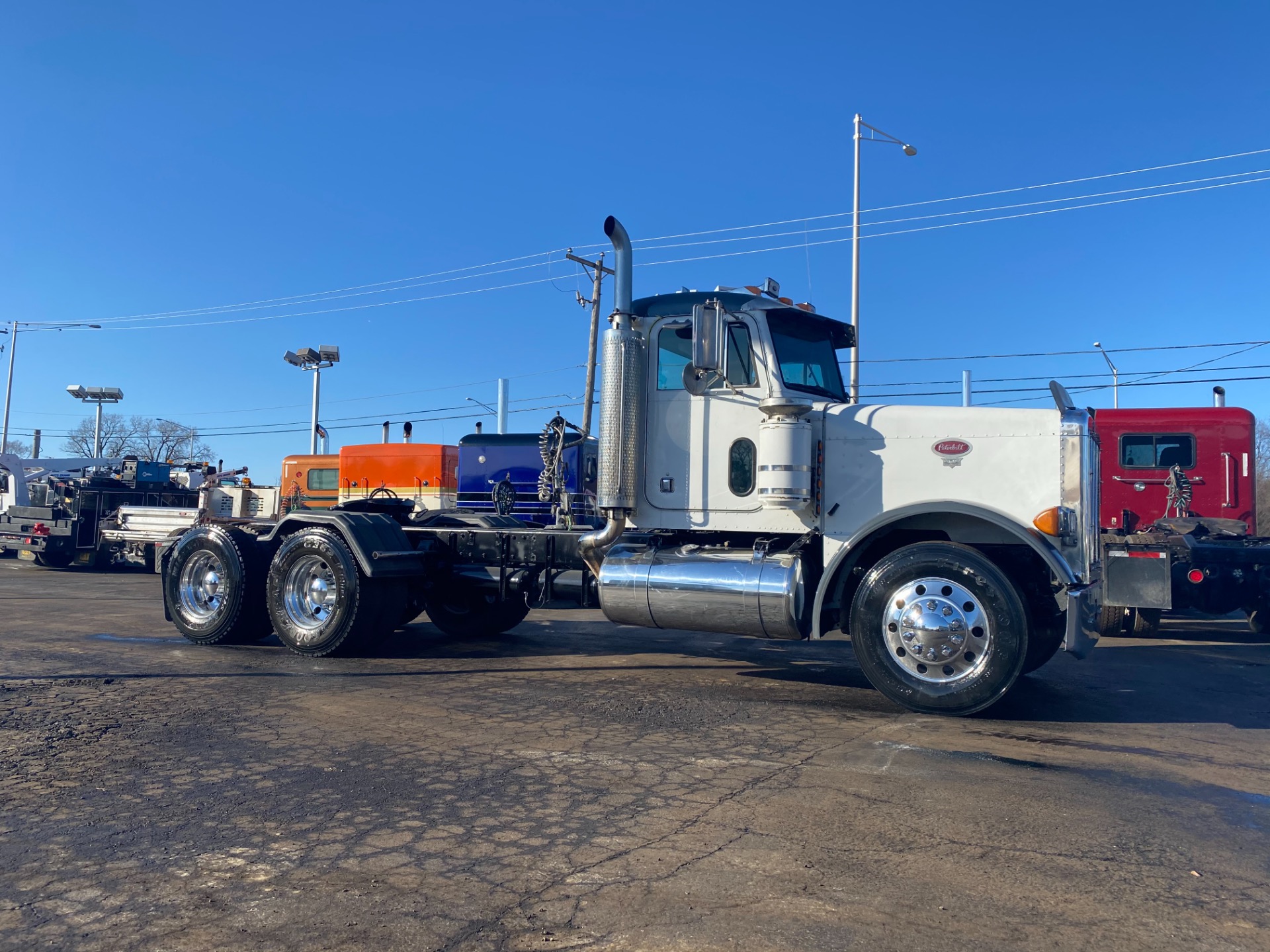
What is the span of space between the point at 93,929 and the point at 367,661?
210 inches

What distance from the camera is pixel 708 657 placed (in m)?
8.80

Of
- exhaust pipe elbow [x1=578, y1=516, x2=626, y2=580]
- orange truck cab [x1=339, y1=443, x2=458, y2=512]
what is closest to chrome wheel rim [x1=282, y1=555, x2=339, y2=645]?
exhaust pipe elbow [x1=578, y1=516, x2=626, y2=580]

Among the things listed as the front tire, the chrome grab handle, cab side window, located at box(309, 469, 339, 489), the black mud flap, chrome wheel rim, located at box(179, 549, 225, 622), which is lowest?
the front tire

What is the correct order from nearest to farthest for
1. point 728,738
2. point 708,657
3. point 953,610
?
1. point 728,738
2. point 953,610
3. point 708,657

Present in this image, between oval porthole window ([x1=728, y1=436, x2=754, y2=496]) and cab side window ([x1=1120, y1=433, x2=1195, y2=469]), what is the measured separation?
29.1 feet

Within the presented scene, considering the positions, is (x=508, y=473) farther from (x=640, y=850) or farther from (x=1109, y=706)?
(x=640, y=850)

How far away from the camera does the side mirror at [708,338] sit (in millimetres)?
6699

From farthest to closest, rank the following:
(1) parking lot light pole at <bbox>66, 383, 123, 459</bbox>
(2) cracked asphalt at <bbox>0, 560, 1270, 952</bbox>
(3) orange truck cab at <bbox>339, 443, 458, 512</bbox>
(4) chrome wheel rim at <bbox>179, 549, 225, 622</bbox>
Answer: (1) parking lot light pole at <bbox>66, 383, 123, 459</bbox>
(3) orange truck cab at <bbox>339, 443, 458, 512</bbox>
(4) chrome wheel rim at <bbox>179, 549, 225, 622</bbox>
(2) cracked asphalt at <bbox>0, 560, 1270, 952</bbox>

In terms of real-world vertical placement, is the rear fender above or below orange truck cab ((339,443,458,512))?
below

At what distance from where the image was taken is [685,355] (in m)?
7.57

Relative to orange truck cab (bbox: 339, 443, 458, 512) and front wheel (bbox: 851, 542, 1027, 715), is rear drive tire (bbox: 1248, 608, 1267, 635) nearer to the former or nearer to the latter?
front wheel (bbox: 851, 542, 1027, 715)

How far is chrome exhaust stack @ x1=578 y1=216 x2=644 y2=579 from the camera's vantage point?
7.48 m

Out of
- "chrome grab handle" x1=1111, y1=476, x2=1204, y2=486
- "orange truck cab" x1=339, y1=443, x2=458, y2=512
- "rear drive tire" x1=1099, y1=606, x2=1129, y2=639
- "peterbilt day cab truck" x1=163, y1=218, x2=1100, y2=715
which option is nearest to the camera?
"peterbilt day cab truck" x1=163, y1=218, x2=1100, y2=715

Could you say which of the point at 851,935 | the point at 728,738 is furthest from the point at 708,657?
the point at 851,935
